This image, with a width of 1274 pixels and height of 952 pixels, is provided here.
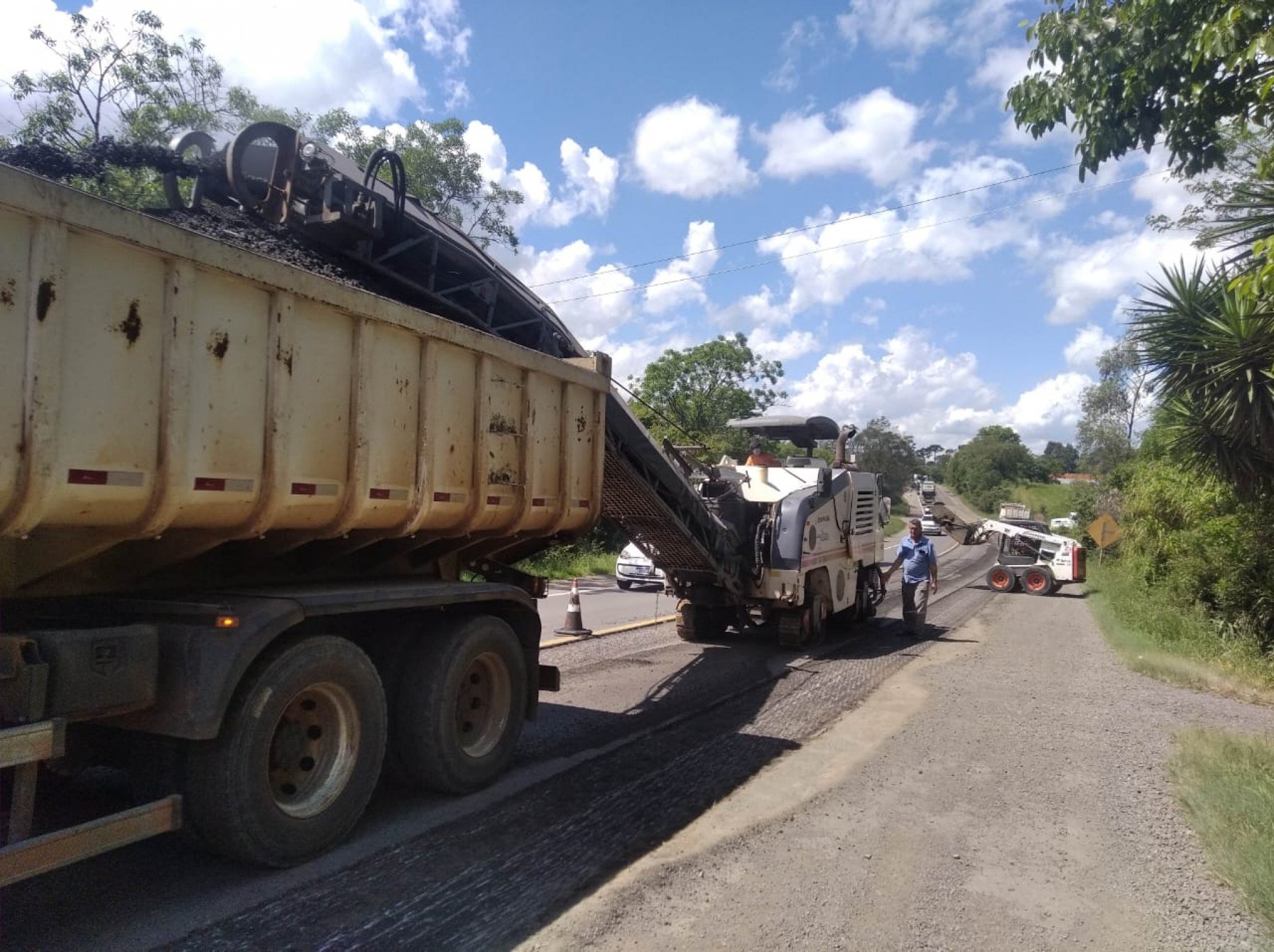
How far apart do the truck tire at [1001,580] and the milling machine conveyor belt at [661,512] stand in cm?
1450

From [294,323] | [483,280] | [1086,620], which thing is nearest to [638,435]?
[483,280]

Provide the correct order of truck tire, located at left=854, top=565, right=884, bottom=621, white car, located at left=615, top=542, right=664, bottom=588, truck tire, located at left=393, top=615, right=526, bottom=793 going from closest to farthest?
truck tire, located at left=393, top=615, right=526, bottom=793
truck tire, located at left=854, top=565, right=884, bottom=621
white car, located at left=615, top=542, right=664, bottom=588

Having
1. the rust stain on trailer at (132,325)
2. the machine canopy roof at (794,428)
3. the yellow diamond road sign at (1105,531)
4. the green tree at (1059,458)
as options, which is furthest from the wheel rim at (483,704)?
the green tree at (1059,458)

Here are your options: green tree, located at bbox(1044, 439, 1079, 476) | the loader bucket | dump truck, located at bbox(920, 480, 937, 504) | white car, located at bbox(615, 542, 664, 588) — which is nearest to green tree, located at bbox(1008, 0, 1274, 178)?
white car, located at bbox(615, 542, 664, 588)

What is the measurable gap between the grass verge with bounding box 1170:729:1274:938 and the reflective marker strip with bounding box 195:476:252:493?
4.75 metres

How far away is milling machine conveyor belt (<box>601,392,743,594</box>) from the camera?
25.6ft

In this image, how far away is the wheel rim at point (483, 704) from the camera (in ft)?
17.9

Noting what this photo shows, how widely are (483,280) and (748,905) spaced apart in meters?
4.65

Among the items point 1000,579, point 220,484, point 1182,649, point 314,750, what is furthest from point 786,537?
point 1000,579

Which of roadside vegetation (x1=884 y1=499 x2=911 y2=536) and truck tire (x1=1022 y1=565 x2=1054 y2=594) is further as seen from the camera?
roadside vegetation (x1=884 y1=499 x2=911 y2=536)

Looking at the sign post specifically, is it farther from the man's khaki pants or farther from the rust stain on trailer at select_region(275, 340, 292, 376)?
the rust stain on trailer at select_region(275, 340, 292, 376)

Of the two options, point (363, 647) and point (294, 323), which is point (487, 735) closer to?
point (363, 647)

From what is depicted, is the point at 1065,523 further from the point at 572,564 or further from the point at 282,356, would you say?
the point at 282,356

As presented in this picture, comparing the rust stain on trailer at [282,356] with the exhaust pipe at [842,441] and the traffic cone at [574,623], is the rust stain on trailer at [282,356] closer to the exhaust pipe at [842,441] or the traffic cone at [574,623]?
the traffic cone at [574,623]
